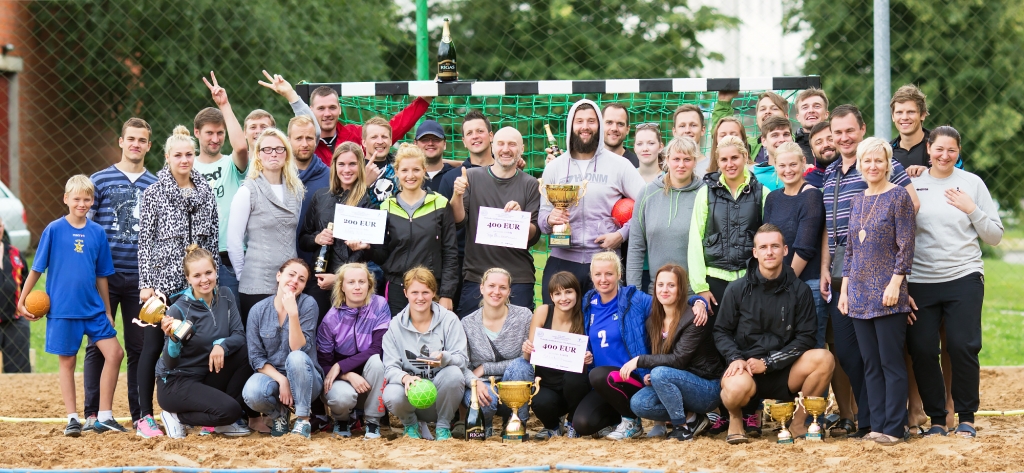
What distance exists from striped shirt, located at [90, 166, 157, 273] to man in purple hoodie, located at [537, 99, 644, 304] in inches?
88.8

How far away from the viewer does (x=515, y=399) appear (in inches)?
219

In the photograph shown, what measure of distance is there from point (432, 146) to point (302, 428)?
191 centimetres

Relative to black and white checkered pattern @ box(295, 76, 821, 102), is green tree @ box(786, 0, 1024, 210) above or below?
above

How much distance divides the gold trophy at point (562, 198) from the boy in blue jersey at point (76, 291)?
2440 mm

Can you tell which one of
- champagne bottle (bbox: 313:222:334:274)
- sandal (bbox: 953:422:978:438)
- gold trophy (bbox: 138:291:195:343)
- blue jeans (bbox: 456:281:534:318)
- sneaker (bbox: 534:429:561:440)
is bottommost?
sneaker (bbox: 534:429:561:440)

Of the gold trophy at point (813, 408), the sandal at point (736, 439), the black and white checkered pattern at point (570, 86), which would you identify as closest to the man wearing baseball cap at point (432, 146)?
the black and white checkered pattern at point (570, 86)

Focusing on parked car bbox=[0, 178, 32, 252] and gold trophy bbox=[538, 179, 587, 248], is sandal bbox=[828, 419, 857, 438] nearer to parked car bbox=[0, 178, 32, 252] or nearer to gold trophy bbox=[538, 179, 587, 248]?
gold trophy bbox=[538, 179, 587, 248]

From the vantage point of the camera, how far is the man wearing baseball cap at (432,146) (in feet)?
21.5

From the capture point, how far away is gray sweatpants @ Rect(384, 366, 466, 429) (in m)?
5.63

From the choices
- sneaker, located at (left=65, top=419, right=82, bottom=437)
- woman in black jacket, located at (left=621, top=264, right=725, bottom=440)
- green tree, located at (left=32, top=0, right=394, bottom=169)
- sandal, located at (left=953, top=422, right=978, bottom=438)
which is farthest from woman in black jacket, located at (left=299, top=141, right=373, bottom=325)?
green tree, located at (left=32, top=0, right=394, bottom=169)

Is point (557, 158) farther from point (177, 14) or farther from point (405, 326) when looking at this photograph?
point (177, 14)

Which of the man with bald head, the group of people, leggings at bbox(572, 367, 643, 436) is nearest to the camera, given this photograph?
the group of people

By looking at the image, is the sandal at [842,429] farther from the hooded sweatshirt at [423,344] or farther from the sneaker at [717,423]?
the hooded sweatshirt at [423,344]

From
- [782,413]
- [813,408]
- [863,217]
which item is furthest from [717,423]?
[863,217]
